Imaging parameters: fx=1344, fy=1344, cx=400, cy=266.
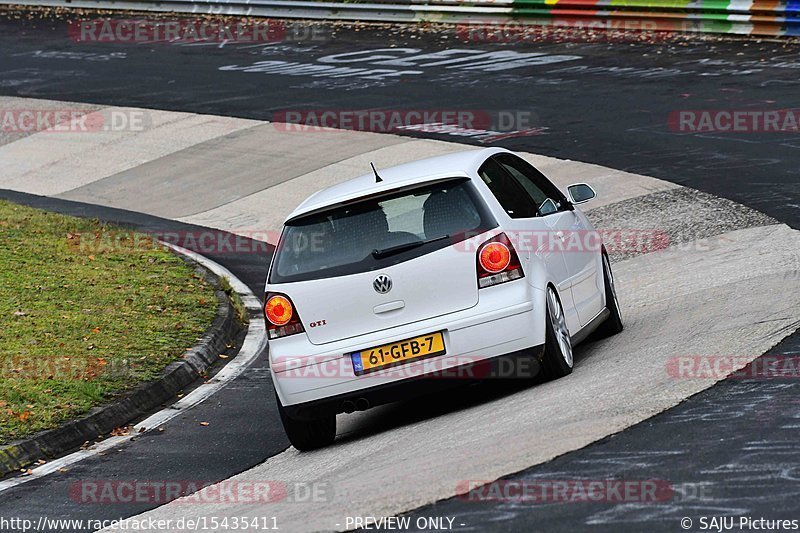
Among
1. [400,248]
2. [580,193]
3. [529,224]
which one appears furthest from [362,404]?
[580,193]

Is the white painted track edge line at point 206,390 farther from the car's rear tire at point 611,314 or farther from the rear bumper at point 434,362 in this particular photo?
the car's rear tire at point 611,314

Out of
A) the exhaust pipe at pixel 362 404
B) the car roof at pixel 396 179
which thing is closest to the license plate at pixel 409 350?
the exhaust pipe at pixel 362 404

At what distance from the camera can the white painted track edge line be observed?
891cm

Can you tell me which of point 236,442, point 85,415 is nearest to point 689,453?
point 236,442

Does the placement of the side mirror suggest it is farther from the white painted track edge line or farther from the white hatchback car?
the white painted track edge line

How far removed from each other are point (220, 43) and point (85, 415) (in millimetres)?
21260

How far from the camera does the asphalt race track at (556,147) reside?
6449 mm

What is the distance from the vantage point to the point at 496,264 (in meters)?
8.33

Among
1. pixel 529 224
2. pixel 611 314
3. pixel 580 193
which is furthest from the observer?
pixel 611 314

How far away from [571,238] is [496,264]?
143cm

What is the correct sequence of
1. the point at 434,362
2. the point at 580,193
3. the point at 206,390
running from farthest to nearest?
the point at 206,390
the point at 580,193
the point at 434,362

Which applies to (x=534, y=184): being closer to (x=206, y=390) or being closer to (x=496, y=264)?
(x=496, y=264)

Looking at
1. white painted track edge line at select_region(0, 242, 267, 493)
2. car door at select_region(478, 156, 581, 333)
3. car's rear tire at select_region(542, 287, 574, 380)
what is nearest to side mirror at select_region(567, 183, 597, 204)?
car door at select_region(478, 156, 581, 333)

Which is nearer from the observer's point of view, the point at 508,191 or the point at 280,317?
the point at 280,317
